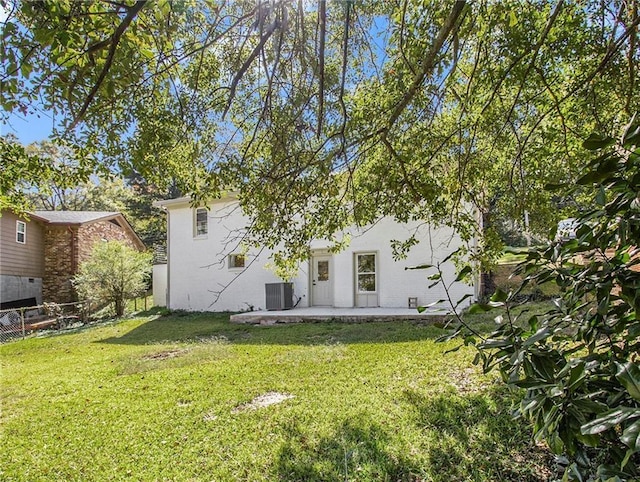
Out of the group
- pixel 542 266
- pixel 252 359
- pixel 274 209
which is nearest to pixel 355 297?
pixel 252 359

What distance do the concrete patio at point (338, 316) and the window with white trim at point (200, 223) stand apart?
416cm

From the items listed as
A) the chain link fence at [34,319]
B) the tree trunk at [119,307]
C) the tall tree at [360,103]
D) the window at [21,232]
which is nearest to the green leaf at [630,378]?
the tall tree at [360,103]

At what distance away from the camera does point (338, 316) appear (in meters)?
10.0

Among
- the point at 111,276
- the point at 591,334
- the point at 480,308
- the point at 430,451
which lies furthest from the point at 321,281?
the point at 591,334

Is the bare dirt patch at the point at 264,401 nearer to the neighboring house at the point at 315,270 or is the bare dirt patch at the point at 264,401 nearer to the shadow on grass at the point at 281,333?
the shadow on grass at the point at 281,333

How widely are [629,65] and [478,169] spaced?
1.55 metres

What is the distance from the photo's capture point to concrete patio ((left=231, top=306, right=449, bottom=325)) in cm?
955

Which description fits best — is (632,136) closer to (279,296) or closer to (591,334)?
(591,334)

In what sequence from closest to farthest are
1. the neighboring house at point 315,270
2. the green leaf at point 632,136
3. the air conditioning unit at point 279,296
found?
the green leaf at point 632,136, the neighboring house at point 315,270, the air conditioning unit at point 279,296

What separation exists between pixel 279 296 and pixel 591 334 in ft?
35.3

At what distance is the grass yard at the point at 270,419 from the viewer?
282 cm

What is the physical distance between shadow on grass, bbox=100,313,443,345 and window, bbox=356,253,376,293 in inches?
86.9

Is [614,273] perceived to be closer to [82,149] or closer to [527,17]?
[527,17]

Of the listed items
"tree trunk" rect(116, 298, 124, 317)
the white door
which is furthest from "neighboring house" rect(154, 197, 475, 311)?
"tree trunk" rect(116, 298, 124, 317)
